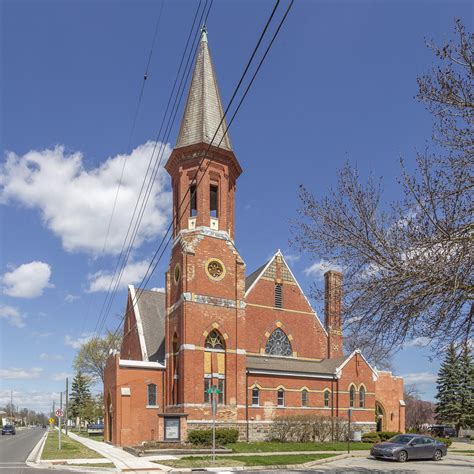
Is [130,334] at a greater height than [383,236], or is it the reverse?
[383,236]

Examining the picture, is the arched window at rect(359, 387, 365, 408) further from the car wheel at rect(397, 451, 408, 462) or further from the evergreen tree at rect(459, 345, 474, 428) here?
the evergreen tree at rect(459, 345, 474, 428)

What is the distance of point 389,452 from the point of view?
84.3 ft

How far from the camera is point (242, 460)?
23.5m

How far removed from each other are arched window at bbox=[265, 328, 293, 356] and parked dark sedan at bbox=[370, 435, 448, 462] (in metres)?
14.6

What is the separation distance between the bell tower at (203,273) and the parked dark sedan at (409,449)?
34.4 feet

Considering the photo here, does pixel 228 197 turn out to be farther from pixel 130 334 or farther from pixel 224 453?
pixel 224 453

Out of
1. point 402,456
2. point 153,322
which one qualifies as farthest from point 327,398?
point 153,322

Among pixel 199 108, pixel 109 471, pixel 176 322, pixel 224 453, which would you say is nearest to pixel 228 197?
pixel 199 108

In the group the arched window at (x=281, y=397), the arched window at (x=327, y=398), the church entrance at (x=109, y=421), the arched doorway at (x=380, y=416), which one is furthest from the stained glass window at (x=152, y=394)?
the arched doorway at (x=380, y=416)

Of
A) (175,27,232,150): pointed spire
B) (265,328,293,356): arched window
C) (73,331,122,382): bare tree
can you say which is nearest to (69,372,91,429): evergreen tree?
(73,331,122,382): bare tree

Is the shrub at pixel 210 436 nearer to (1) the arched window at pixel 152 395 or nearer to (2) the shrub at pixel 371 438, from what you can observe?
(1) the arched window at pixel 152 395

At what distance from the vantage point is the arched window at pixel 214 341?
114ft

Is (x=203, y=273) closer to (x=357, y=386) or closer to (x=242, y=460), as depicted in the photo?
(x=242, y=460)

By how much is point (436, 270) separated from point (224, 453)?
18.4m
